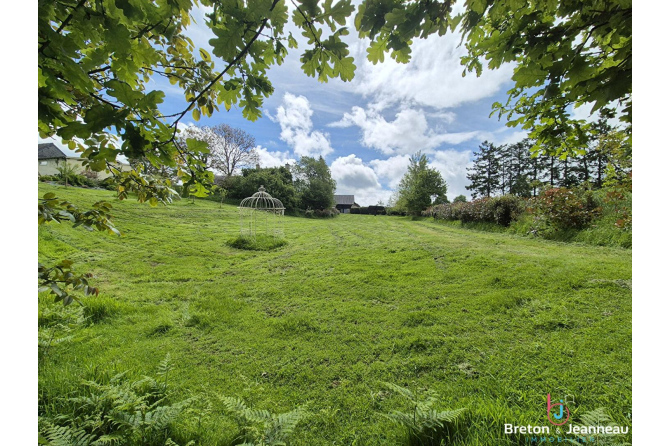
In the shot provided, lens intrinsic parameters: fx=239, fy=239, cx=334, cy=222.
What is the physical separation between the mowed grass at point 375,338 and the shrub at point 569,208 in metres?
2.92

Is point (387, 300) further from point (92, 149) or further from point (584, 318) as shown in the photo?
point (92, 149)

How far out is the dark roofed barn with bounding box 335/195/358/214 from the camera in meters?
53.4

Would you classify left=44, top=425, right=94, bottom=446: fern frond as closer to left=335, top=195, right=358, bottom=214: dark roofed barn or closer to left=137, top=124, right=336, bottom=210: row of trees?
left=137, top=124, right=336, bottom=210: row of trees

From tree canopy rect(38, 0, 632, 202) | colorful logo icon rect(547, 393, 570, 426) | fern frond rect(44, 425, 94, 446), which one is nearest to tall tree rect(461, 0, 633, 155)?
tree canopy rect(38, 0, 632, 202)

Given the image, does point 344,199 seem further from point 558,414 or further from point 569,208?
point 558,414

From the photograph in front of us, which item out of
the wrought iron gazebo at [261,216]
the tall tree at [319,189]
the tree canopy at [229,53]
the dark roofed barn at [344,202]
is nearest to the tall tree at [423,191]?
the tall tree at [319,189]

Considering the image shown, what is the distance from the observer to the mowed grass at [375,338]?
2035 millimetres

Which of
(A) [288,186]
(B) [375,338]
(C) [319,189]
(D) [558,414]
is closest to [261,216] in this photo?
(A) [288,186]

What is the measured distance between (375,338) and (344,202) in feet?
172

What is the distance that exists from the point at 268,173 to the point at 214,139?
396 inches

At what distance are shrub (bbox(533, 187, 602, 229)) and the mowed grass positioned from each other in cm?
292

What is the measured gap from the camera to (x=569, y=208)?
8.44 metres

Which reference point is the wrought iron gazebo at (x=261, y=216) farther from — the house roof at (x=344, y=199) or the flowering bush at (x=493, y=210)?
the house roof at (x=344, y=199)

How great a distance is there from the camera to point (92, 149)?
3.74 feet
